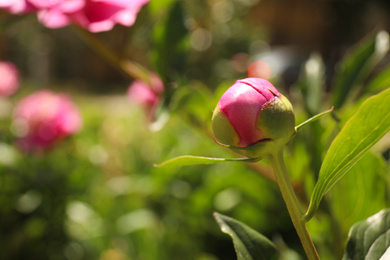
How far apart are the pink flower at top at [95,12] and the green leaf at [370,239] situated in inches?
10.5

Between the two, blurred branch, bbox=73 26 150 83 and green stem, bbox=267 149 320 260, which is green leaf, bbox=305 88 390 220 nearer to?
green stem, bbox=267 149 320 260

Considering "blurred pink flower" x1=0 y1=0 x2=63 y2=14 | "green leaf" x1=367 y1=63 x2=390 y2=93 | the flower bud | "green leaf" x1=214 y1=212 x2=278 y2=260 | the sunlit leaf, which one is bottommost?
the sunlit leaf

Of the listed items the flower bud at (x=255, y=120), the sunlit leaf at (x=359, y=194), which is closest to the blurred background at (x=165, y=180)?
the sunlit leaf at (x=359, y=194)

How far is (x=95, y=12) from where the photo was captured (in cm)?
44

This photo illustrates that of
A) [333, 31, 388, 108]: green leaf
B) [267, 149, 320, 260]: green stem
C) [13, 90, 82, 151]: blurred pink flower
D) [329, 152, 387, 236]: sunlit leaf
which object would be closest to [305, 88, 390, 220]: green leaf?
[267, 149, 320, 260]: green stem

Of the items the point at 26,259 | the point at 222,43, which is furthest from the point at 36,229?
the point at 222,43

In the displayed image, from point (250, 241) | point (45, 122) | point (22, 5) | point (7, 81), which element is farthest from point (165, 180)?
point (7, 81)

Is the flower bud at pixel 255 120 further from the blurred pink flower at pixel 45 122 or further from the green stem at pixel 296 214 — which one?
the blurred pink flower at pixel 45 122

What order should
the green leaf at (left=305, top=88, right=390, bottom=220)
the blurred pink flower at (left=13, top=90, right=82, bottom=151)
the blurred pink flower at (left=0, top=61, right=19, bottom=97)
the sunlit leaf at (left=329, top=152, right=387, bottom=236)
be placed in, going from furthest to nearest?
1. the blurred pink flower at (left=0, top=61, right=19, bottom=97)
2. the blurred pink flower at (left=13, top=90, right=82, bottom=151)
3. the sunlit leaf at (left=329, top=152, right=387, bottom=236)
4. the green leaf at (left=305, top=88, right=390, bottom=220)

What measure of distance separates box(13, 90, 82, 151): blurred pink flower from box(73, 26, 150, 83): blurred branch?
2.20 feet

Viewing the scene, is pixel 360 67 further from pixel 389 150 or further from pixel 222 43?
pixel 222 43

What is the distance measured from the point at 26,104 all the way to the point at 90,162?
0.77ft

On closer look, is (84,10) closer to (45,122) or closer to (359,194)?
(359,194)

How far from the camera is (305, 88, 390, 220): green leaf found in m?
0.23
